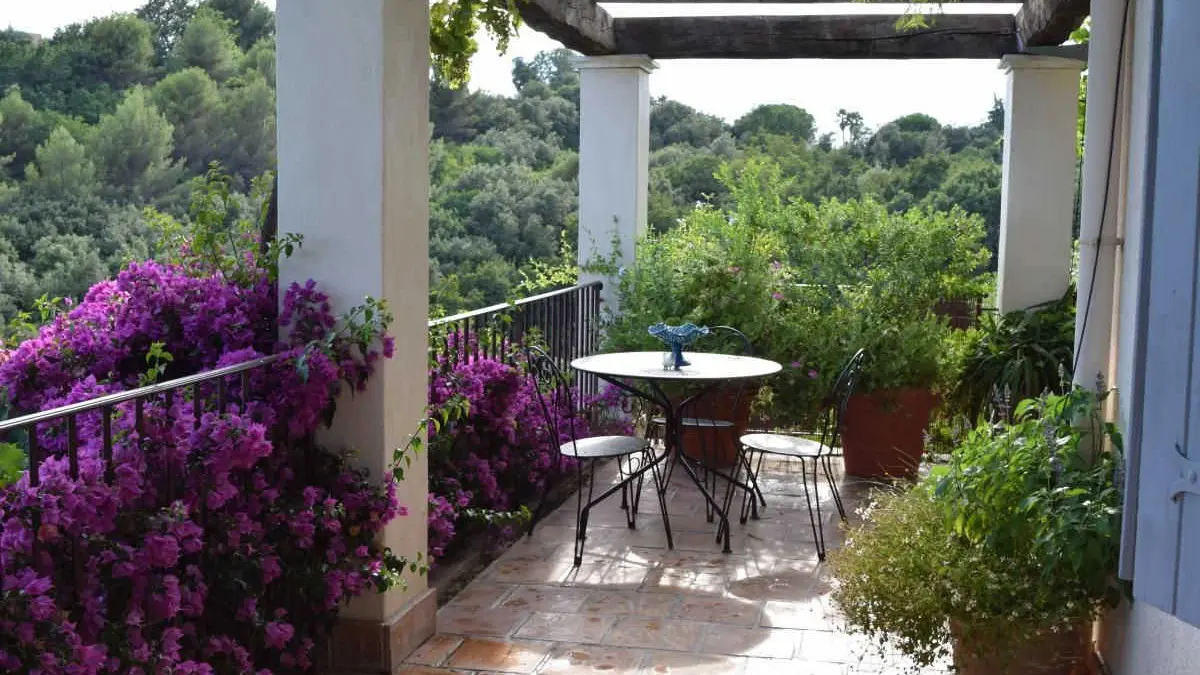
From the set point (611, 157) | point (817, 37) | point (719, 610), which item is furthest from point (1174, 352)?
point (611, 157)

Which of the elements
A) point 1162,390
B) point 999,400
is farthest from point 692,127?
point 1162,390

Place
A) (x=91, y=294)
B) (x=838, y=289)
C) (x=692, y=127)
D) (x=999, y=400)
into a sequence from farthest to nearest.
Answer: (x=692, y=127) < (x=838, y=289) < (x=999, y=400) < (x=91, y=294)

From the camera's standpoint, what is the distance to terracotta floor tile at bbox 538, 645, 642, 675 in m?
3.42

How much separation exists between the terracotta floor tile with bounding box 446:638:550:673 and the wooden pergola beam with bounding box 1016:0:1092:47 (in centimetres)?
359

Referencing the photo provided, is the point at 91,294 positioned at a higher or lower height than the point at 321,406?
higher

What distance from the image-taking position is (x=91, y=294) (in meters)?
3.60

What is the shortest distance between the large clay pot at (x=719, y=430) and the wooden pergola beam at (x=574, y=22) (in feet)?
6.53

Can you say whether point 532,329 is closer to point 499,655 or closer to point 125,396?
point 499,655

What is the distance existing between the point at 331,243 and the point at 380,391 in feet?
1.44

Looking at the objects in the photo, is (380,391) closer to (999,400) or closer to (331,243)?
(331,243)

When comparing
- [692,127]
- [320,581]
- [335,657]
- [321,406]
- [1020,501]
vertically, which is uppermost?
[692,127]

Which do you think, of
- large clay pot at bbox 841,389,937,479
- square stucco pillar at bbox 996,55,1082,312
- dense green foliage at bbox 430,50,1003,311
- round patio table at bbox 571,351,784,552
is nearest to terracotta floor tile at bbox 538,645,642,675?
round patio table at bbox 571,351,784,552

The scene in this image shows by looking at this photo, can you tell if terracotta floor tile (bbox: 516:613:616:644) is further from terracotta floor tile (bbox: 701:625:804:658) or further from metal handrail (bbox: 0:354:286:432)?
metal handrail (bbox: 0:354:286:432)

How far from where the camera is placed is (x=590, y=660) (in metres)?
3.51
